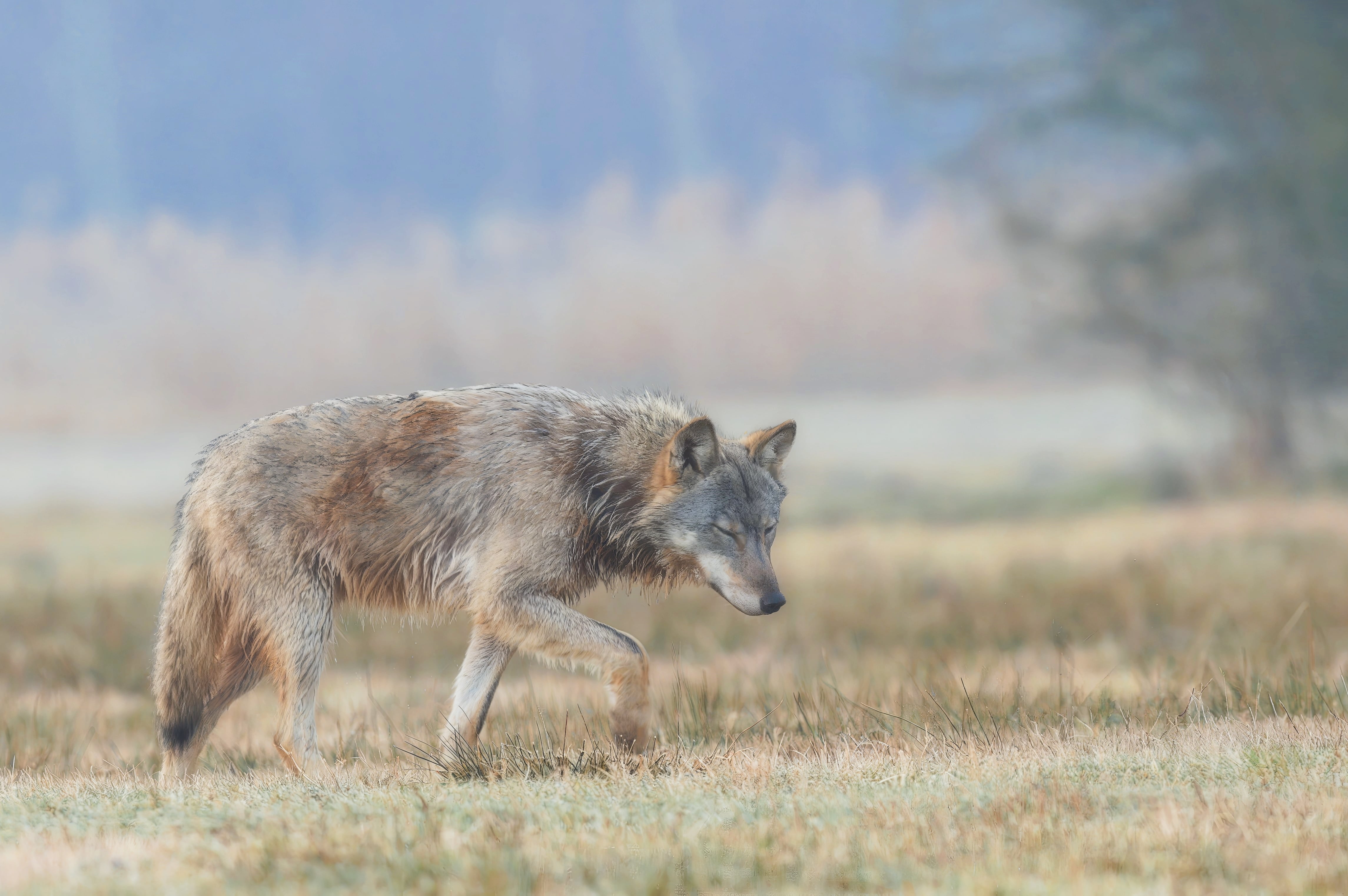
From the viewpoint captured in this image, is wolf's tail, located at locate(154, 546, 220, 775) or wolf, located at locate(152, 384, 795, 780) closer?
wolf, located at locate(152, 384, 795, 780)

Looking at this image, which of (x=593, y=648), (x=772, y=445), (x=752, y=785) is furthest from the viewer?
(x=772, y=445)

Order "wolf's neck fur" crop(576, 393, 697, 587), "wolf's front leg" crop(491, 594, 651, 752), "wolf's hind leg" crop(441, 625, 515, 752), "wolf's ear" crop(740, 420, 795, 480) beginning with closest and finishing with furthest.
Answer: "wolf's front leg" crop(491, 594, 651, 752) < "wolf's hind leg" crop(441, 625, 515, 752) < "wolf's neck fur" crop(576, 393, 697, 587) < "wolf's ear" crop(740, 420, 795, 480)

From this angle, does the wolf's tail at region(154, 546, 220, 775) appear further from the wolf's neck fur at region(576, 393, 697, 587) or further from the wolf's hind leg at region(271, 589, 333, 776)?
the wolf's neck fur at region(576, 393, 697, 587)

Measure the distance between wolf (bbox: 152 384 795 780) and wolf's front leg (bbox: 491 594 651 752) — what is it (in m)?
0.02

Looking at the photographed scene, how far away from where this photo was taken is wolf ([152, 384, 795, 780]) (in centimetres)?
720

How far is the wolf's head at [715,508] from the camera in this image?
7.14m

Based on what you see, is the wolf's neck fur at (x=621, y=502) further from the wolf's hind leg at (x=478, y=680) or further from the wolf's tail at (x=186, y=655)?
the wolf's tail at (x=186, y=655)

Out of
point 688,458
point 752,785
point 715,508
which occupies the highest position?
point 688,458

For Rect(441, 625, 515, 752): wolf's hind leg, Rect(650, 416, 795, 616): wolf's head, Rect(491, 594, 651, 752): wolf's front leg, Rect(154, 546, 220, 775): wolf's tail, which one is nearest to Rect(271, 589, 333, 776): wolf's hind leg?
Rect(154, 546, 220, 775): wolf's tail

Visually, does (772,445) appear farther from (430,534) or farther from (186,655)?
(186,655)

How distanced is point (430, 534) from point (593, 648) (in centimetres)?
125

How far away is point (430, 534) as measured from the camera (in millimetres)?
7406

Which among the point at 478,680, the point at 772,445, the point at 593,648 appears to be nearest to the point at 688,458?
the point at 772,445

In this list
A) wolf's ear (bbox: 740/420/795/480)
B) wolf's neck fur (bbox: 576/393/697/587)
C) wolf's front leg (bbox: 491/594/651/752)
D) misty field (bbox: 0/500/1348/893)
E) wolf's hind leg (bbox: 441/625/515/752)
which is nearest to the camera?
misty field (bbox: 0/500/1348/893)
